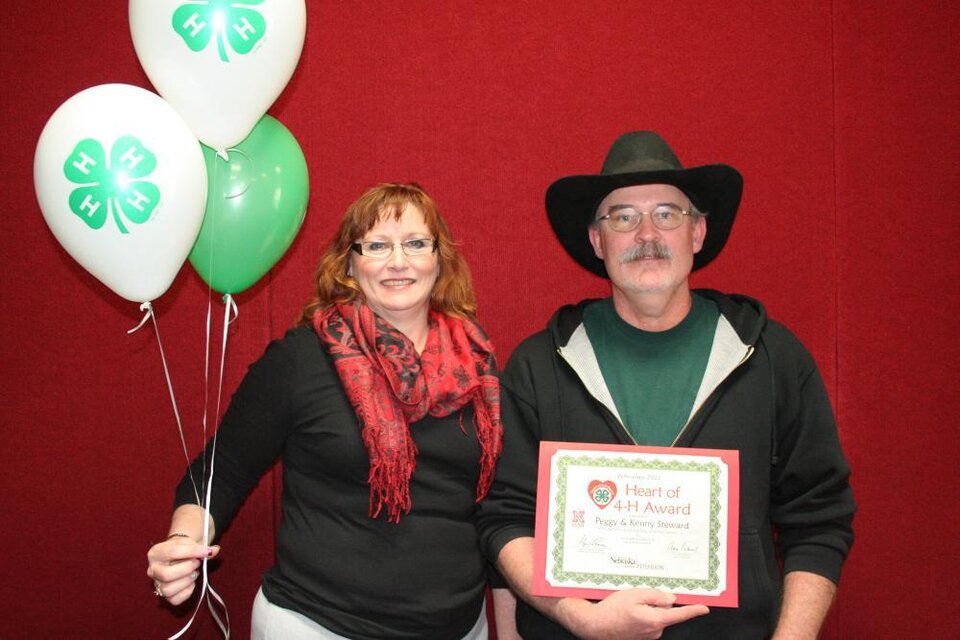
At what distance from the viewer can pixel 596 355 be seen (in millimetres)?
1981

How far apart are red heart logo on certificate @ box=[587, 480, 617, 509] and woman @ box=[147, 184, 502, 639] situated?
0.99ft

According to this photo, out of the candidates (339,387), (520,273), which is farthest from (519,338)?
(339,387)

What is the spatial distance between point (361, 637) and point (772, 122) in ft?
6.45

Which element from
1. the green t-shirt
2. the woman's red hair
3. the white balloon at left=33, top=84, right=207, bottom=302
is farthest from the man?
the white balloon at left=33, top=84, right=207, bottom=302

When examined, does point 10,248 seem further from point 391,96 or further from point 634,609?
point 634,609

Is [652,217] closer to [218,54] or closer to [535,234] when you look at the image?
[535,234]

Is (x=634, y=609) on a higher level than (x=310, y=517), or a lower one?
lower

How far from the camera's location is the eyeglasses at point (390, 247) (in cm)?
190

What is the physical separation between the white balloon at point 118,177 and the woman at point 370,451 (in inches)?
16.0

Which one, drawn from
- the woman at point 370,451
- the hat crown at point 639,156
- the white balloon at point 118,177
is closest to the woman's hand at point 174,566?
the woman at point 370,451

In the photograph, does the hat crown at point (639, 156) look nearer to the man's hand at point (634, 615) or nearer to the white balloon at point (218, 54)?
the white balloon at point (218, 54)

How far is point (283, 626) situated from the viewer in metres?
1.80

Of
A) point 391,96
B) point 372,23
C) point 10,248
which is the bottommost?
point 10,248

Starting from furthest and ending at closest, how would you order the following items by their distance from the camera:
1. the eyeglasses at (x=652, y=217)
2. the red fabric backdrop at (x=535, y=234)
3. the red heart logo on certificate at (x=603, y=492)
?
the red fabric backdrop at (x=535, y=234) → the eyeglasses at (x=652, y=217) → the red heart logo on certificate at (x=603, y=492)
